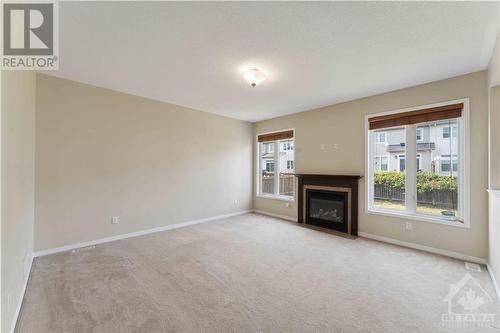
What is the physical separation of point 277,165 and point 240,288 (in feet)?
13.2

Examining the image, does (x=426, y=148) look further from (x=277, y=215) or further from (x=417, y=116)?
(x=277, y=215)

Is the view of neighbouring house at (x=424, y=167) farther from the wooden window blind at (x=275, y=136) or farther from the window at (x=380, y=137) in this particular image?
the wooden window blind at (x=275, y=136)

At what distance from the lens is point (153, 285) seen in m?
2.40

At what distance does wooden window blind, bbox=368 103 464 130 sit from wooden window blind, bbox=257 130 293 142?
195 cm

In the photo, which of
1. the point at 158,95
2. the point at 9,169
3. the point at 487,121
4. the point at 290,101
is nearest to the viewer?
the point at 9,169

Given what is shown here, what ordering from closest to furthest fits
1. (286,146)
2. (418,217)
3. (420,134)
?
(418,217) < (420,134) < (286,146)

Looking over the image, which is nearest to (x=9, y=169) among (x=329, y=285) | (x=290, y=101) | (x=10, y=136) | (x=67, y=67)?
(x=10, y=136)

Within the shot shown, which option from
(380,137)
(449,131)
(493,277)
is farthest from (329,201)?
(493,277)

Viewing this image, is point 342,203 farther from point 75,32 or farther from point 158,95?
point 75,32

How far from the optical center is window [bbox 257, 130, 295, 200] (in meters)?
5.68

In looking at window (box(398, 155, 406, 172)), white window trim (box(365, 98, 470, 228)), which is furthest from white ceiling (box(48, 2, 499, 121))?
window (box(398, 155, 406, 172))

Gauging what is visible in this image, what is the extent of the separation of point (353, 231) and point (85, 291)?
4284 millimetres

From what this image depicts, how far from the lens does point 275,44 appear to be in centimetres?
238

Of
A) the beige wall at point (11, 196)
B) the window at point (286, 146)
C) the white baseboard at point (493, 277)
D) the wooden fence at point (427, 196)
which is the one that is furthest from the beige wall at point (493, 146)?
the beige wall at point (11, 196)
